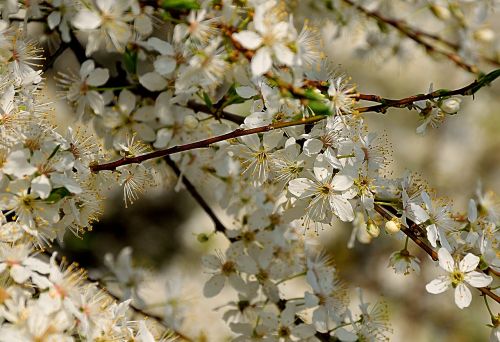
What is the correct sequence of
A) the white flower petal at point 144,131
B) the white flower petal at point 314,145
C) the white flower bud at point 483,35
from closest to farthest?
the white flower petal at point 314,145 < the white flower petal at point 144,131 < the white flower bud at point 483,35

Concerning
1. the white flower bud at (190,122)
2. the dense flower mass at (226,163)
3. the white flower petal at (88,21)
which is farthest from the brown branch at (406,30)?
the white flower petal at (88,21)

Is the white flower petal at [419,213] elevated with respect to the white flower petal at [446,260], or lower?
elevated

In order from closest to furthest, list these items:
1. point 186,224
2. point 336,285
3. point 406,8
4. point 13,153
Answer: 1. point 13,153
2. point 336,285
3. point 406,8
4. point 186,224

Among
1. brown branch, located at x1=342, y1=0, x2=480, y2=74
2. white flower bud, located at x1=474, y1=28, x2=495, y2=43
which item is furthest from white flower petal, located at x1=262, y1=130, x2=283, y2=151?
white flower bud, located at x1=474, y1=28, x2=495, y2=43

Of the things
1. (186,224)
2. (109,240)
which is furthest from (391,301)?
(109,240)

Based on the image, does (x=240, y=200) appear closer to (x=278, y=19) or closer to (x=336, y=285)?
(x=336, y=285)

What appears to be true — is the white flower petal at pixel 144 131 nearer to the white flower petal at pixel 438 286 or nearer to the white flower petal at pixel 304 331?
the white flower petal at pixel 304 331

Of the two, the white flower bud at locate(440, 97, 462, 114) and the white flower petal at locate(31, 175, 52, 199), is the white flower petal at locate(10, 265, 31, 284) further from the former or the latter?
the white flower bud at locate(440, 97, 462, 114)

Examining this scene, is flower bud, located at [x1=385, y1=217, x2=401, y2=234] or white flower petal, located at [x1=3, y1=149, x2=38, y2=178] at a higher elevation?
white flower petal, located at [x1=3, y1=149, x2=38, y2=178]
